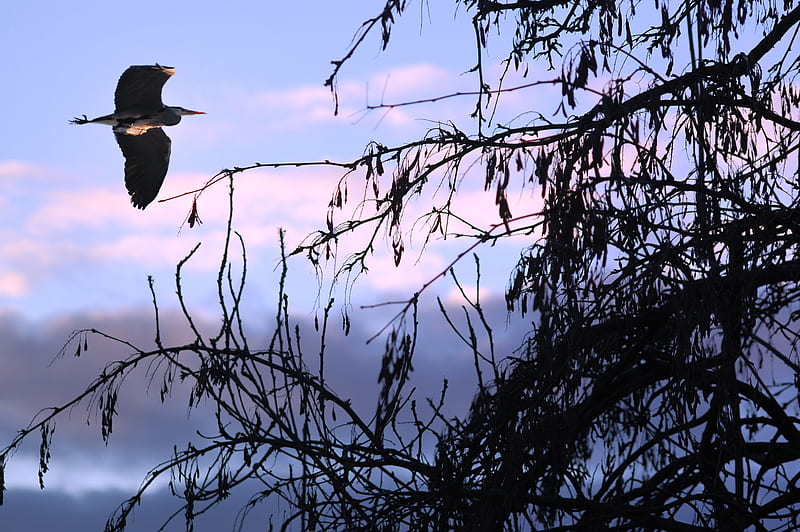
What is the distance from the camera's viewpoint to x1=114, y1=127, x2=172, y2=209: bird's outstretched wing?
1027 centimetres

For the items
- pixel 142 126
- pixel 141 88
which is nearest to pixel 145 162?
pixel 142 126

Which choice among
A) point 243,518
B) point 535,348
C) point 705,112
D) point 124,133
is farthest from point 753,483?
point 124,133

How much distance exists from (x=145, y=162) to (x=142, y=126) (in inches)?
15.2

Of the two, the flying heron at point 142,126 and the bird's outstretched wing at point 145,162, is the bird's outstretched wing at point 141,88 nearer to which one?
the flying heron at point 142,126

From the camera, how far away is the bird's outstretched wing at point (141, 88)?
9836mm

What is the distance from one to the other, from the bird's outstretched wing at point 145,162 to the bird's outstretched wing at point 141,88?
42cm

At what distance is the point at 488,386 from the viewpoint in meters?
4.29

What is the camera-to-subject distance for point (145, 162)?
1053cm

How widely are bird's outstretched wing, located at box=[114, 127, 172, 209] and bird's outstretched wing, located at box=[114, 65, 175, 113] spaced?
420mm

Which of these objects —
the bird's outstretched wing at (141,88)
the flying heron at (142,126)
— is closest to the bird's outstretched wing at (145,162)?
the flying heron at (142,126)

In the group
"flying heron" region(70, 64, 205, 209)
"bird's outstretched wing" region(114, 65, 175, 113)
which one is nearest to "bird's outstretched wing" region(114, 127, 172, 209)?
"flying heron" region(70, 64, 205, 209)

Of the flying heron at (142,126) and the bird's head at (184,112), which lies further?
the bird's head at (184,112)

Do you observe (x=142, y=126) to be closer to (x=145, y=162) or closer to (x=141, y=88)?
(x=145, y=162)

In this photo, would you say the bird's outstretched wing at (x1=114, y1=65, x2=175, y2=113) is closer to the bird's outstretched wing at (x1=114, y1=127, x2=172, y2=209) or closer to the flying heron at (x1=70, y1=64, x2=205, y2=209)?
the flying heron at (x1=70, y1=64, x2=205, y2=209)
